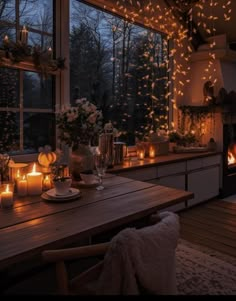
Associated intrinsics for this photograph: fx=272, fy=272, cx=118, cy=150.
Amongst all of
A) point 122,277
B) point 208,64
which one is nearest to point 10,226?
point 122,277

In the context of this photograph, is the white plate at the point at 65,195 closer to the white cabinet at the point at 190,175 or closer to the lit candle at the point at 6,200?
the lit candle at the point at 6,200

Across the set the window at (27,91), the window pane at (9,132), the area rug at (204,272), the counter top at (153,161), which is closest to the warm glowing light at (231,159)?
the counter top at (153,161)

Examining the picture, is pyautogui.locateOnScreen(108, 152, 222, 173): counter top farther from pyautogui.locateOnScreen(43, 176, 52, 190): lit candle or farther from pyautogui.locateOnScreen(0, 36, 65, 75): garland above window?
pyautogui.locateOnScreen(0, 36, 65, 75): garland above window

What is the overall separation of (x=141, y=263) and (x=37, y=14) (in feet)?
8.51

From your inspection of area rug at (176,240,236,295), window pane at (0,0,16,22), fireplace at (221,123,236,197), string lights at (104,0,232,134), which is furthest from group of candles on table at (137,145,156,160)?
window pane at (0,0,16,22)

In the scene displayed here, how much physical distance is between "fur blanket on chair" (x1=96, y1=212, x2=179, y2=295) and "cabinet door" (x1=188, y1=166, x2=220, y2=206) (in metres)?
2.68

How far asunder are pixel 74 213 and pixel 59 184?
0.28m

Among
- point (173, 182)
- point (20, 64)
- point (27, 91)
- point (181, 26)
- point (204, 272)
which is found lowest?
point (204, 272)

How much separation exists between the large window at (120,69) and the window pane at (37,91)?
11.7 inches

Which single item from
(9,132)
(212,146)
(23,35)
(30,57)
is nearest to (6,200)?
(9,132)

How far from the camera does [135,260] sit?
0.90 meters

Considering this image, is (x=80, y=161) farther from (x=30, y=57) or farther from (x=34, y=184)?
(x=30, y=57)

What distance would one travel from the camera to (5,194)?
4.63ft

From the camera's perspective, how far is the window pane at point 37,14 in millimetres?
2567
